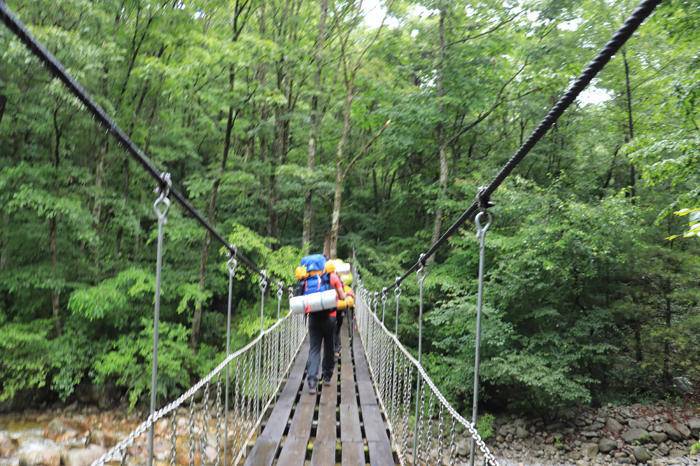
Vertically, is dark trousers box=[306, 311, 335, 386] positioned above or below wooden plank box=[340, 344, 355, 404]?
above

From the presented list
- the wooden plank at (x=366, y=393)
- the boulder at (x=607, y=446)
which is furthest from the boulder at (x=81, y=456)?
the boulder at (x=607, y=446)

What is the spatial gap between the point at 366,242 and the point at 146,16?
20.2 feet

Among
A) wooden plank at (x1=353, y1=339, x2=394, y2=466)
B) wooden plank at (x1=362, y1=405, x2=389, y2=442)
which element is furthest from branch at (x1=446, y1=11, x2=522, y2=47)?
wooden plank at (x1=362, y1=405, x2=389, y2=442)

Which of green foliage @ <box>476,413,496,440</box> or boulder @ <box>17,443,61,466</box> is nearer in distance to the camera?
boulder @ <box>17,443,61,466</box>

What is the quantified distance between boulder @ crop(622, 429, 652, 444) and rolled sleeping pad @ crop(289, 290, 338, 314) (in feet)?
19.4

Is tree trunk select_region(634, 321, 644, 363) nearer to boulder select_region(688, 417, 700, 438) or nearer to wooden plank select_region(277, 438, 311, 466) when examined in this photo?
boulder select_region(688, 417, 700, 438)

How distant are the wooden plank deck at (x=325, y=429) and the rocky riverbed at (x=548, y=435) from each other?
3245mm

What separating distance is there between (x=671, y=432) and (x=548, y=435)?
1688mm

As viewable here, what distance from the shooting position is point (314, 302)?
2.72 m

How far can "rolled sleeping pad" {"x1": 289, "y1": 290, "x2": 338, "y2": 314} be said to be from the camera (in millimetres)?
2707

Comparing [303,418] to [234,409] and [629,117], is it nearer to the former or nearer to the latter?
[234,409]

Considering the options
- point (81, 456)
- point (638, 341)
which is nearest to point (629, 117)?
point (638, 341)

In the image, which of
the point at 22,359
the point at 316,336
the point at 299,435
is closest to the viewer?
the point at 299,435

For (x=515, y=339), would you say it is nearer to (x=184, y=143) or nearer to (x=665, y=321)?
Answer: (x=665, y=321)
